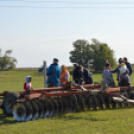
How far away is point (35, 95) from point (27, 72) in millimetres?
6818

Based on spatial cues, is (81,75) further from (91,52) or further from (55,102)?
(91,52)

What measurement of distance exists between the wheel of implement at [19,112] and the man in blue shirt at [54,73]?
342 centimetres

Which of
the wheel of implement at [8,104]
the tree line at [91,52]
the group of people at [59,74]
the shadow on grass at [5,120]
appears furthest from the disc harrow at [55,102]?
the tree line at [91,52]

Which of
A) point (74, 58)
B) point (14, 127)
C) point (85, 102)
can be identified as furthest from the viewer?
point (74, 58)

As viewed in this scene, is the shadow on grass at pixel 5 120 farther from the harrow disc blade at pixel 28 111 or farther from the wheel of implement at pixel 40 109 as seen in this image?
the wheel of implement at pixel 40 109

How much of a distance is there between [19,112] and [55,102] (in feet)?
4.70

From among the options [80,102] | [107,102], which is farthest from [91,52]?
[80,102]

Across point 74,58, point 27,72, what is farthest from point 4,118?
point 74,58

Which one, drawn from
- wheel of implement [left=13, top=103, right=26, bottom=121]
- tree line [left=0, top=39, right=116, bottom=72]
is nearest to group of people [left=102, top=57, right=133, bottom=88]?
wheel of implement [left=13, top=103, right=26, bottom=121]

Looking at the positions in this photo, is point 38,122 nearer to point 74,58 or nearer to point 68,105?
point 68,105

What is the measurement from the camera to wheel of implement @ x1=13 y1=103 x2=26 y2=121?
8.88 m

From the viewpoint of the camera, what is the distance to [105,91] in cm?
1073

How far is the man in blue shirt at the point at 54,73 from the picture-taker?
39.8 feet

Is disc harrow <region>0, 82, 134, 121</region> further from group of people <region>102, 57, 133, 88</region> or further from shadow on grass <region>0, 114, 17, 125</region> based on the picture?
group of people <region>102, 57, 133, 88</region>
